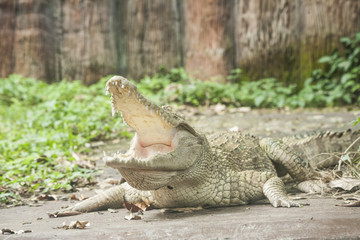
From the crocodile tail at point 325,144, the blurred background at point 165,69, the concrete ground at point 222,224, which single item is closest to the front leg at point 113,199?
the concrete ground at point 222,224

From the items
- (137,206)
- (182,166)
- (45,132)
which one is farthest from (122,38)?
(182,166)

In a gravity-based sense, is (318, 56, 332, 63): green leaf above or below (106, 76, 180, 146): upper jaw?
above

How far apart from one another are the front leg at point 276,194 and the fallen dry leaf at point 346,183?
431 millimetres

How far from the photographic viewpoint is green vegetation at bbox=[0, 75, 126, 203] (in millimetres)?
4168

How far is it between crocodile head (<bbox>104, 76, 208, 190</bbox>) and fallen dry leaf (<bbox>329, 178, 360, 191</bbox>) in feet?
3.47

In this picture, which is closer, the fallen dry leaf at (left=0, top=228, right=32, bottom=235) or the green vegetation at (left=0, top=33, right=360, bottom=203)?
the fallen dry leaf at (left=0, top=228, right=32, bottom=235)

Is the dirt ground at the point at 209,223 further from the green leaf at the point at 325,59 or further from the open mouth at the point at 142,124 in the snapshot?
the green leaf at the point at 325,59

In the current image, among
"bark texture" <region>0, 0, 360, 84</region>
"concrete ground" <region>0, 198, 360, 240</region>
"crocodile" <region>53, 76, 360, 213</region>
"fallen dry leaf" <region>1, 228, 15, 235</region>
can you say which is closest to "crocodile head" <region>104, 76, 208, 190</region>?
"crocodile" <region>53, 76, 360, 213</region>

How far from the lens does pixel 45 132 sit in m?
6.01

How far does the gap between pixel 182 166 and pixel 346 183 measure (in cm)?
129

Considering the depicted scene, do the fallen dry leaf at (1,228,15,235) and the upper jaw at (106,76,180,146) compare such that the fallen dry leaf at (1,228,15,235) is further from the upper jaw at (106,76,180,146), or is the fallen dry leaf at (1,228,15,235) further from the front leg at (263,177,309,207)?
the front leg at (263,177,309,207)

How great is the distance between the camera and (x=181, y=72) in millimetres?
9000

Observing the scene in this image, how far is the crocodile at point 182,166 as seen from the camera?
263cm

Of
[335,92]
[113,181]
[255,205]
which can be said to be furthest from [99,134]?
[335,92]
